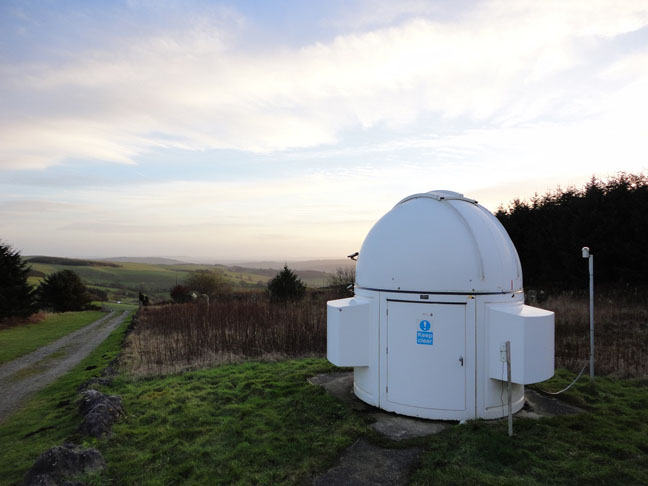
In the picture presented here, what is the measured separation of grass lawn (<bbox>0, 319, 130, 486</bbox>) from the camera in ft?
19.1

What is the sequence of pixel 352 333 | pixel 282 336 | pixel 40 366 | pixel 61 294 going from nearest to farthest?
pixel 352 333 < pixel 40 366 < pixel 282 336 < pixel 61 294

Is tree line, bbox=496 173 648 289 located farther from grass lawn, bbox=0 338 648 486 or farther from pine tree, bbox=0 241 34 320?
pine tree, bbox=0 241 34 320

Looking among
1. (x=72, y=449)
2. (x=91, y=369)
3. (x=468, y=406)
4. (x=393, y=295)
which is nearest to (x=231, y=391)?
(x=72, y=449)

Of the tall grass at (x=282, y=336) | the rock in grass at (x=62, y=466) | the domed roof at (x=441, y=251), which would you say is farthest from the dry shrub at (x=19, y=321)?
the domed roof at (x=441, y=251)

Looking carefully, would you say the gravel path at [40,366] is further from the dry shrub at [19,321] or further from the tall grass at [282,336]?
the dry shrub at [19,321]

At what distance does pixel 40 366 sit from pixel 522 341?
13227 millimetres

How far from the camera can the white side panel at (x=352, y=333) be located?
7.09 meters

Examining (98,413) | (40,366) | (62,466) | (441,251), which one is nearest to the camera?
(62,466)

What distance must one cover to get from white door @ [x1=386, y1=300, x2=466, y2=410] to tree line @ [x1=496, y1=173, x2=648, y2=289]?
1821 cm

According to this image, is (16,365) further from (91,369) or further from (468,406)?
(468,406)

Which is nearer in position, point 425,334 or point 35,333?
point 425,334

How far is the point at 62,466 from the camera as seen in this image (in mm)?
5016

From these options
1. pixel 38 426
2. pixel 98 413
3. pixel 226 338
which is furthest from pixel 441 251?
pixel 226 338

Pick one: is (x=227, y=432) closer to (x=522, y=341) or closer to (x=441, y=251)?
(x=441, y=251)
